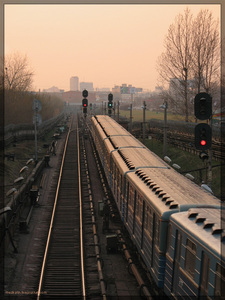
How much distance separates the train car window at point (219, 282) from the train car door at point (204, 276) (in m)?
0.45

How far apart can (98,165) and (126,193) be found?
19.1m

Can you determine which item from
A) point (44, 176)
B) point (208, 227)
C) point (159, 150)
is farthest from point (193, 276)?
point (159, 150)

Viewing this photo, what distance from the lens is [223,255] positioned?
7172 millimetres

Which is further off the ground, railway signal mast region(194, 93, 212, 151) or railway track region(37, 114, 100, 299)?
railway signal mast region(194, 93, 212, 151)

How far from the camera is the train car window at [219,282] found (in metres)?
7.16

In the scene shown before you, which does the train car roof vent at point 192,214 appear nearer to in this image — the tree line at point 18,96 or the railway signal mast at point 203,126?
the railway signal mast at point 203,126

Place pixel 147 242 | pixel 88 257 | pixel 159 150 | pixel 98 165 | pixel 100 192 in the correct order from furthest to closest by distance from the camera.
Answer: pixel 159 150 < pixel 98 165 < pixel 100 192 < pixel 88 257 < pixel 147 242

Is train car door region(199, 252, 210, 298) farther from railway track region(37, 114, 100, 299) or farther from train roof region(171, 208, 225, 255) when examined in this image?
railway track region(37, 114, 100, 299)

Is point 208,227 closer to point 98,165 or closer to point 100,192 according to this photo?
point 100,192

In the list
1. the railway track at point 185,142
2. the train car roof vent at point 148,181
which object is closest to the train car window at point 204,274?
the train car roof vent at point 148,181

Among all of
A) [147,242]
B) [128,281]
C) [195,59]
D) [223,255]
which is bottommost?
[128,281]

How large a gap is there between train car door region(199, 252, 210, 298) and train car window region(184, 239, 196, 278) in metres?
0.43

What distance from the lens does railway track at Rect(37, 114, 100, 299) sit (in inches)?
512

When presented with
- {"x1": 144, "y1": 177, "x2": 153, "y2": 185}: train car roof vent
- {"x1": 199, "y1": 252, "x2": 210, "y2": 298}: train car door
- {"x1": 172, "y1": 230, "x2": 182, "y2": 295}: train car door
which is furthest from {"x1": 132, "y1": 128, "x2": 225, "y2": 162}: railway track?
{"x1": 199, "y1": 252, "x2": 210, "y2": 298}: train car door
